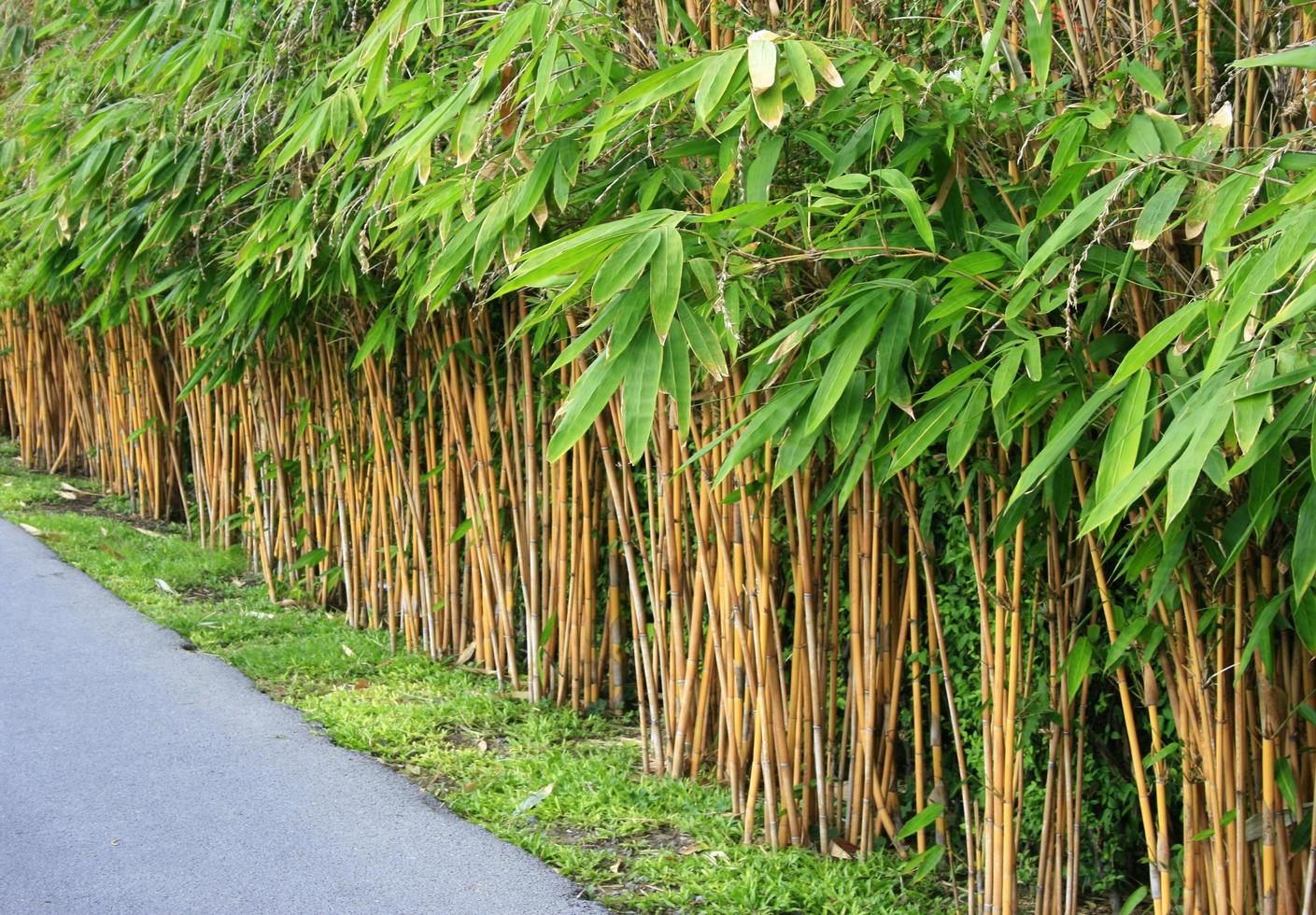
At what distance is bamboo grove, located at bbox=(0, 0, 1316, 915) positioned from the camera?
1427 millimetres

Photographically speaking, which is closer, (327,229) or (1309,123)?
(1309,123)

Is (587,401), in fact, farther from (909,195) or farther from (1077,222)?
(1077,222)

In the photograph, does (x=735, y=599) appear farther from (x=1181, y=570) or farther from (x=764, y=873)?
(x=1181, y=570)

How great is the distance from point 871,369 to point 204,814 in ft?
5.41

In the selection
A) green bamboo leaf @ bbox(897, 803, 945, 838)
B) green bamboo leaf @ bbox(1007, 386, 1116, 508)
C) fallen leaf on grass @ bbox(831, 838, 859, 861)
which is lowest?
fallen leaf on grass @ bbox(831, 838, 859, 861)

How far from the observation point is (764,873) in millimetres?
2137

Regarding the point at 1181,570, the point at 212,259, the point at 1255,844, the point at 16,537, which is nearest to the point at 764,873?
the point at 1255,844

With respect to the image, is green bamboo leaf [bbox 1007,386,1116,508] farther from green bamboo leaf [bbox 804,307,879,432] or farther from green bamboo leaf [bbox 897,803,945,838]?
green bamboo leaf [bbox 897,803,945,838]

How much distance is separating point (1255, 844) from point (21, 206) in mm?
3795

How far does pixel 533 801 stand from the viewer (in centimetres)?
248

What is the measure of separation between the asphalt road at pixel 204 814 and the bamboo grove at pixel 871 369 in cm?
54

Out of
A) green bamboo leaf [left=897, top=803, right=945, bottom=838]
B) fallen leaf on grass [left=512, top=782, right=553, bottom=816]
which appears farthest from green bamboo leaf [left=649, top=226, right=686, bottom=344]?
fallen leaf on grass [left=512, top=782, right=553, bottom=816]

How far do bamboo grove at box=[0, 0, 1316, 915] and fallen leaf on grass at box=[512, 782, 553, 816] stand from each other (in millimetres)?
273

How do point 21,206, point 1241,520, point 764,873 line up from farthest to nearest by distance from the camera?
1. point 21,206
2. point 764,873
3. point 1241,520
